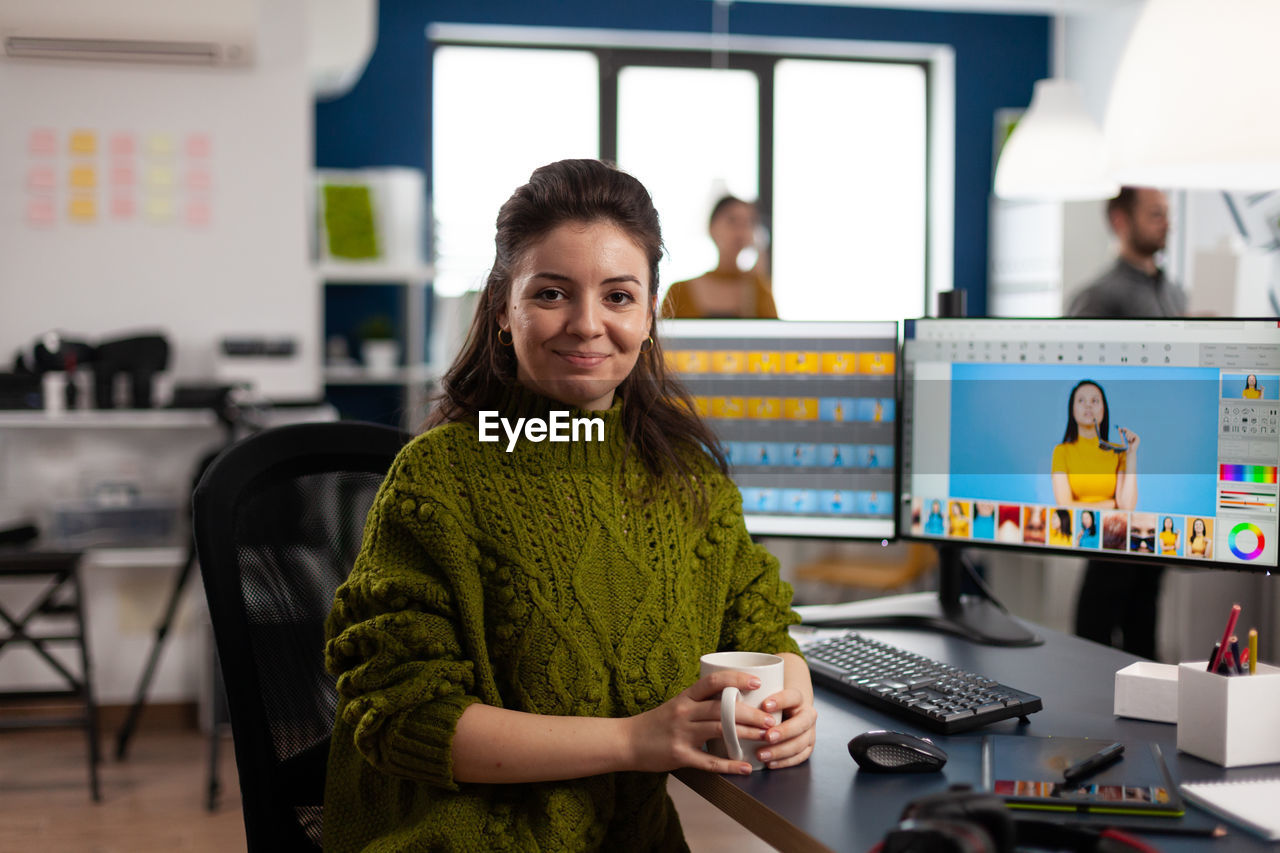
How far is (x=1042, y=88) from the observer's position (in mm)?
3023

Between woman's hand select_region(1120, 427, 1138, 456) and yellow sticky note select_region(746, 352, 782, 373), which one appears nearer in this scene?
woman's hand select_region(1120, 427, 1138, 456)

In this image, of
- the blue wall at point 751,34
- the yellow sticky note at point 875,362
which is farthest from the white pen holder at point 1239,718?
the blue wall at point 751,34

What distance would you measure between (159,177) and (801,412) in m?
2.75

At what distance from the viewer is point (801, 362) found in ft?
5.97

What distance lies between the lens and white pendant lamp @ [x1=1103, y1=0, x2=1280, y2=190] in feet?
4.63

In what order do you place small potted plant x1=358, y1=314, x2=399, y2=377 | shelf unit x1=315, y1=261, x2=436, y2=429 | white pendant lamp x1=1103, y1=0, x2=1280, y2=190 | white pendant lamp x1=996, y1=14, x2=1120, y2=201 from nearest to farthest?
white pendant lamp x1=1103, y1=0, x2=1280, y2=190 < white pendant lamp x1=996, y1=14, x2=1120, y2=201 < shelf unit x1=315, y1=261, x2=436, y2=429 < small potted plant x1=358, y1=314, x2=399, y2=377

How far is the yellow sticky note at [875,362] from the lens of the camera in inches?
69.5

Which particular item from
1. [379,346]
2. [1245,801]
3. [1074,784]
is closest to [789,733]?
[1074,784]

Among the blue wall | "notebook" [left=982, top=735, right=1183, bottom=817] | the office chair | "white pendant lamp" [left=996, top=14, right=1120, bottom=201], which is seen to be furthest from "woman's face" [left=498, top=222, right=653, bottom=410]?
the blue wall

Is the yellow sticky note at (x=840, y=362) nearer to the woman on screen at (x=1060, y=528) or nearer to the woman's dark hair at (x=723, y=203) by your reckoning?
the woman on screen at (x=1060, y=528)

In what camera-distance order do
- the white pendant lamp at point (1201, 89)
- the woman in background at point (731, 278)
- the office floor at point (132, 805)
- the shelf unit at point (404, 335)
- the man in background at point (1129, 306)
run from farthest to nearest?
the shelf unit at point (404, 335) → the woman in background at point (731, 278) → the man in background at point (1129, 306) → the office floor at point (132, 805) → the white pendant lamp at point (1201, 89)

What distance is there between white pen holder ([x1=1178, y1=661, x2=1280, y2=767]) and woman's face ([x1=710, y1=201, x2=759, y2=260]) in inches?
125

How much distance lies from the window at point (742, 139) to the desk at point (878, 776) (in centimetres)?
391

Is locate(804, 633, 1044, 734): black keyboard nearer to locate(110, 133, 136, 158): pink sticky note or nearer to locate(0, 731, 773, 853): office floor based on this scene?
locate(0, 731, 773, 853): office floor
